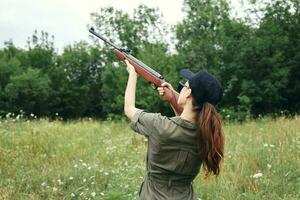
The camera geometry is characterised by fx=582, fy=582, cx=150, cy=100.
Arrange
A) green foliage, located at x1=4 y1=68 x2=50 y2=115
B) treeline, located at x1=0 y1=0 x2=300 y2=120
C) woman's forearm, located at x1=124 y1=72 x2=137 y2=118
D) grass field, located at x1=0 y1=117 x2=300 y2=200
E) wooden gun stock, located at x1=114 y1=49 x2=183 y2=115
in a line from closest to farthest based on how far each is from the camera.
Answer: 1. woman's forearm, located at x1=124 y1=72 x2=137 y2=118
2. wooden gun stock, located at x1=114 y1=49 x2=183 y2=115
3. grass field, located at x1=0 y1=117 x2=300 y2=200
4. treeline, located at x1=0 y1=0 x2=300 y2=120
5. green foliage, located at x1=4 y1=68 x2=50 y2=115

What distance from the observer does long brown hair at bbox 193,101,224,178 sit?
3.72 metres

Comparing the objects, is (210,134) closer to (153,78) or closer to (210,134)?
(210,134)

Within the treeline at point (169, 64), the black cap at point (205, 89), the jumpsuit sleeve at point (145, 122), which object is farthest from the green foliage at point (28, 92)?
the black cap at point (205, 89)

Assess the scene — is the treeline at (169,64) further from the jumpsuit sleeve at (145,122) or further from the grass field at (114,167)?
the jumpsuit sleeve at (145,122)

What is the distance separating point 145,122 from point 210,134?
434mm

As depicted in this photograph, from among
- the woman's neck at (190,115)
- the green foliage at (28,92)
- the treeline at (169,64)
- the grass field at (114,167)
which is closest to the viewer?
the woman's neck at (190,115)

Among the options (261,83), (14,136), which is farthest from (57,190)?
(261,83)

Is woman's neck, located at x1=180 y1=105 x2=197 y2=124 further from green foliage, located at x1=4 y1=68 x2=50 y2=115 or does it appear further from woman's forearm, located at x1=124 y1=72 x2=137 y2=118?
green foliage, located at x1=4 y1=68 x2=50 y2=115

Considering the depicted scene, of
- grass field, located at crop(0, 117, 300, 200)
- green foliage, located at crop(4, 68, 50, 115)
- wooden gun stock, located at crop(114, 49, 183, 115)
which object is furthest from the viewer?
green foliage, located at crop(4, 68, 50, 115)

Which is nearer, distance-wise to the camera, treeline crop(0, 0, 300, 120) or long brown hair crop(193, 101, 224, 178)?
long brown hair crop(193, 101, 224, 178)

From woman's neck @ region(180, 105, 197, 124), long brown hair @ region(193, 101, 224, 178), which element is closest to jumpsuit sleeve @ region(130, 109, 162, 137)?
woman's neck @ region(180, 105, 197, 124)

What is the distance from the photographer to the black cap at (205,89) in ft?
12.4

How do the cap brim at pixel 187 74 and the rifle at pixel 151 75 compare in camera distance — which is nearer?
the cap brim at pixel 187 74

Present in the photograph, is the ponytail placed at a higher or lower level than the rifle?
lower
